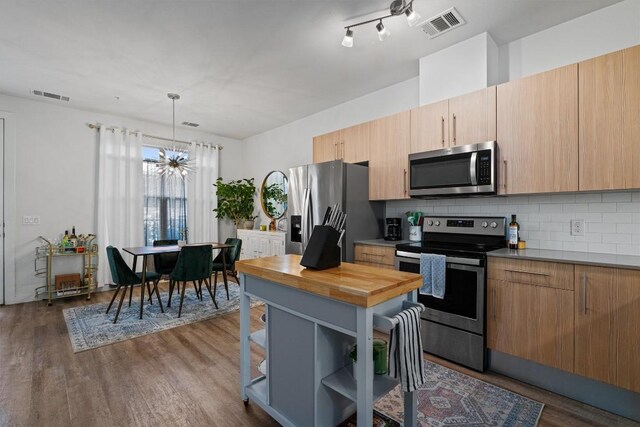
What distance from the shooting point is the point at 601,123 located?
2.10 m

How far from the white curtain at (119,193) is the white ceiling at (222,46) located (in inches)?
29.1

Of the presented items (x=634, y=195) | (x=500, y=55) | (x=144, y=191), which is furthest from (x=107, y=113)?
(x=634, y=195)

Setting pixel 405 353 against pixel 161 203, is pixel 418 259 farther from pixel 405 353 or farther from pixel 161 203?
pixel 161 203

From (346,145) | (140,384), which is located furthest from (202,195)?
(140,384)

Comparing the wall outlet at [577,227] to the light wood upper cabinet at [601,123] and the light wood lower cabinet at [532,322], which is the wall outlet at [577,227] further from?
the light wood lower cabinet at [532,322]

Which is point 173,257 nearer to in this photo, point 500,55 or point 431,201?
point 431,201

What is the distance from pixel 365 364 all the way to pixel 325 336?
31 centimetres

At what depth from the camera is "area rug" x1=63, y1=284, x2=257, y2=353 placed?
10.1ft

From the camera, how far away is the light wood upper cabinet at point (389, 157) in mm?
3256

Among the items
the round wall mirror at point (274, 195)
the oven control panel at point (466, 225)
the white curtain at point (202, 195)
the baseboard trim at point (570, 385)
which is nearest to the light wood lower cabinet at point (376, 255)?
the oven control panel at point (466, 225)

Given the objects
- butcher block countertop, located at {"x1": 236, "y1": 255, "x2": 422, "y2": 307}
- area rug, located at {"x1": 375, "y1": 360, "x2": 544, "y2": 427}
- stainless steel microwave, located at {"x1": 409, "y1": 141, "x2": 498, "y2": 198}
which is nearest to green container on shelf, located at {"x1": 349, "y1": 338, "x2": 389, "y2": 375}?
butcher block countertop, located at {"x1": 236, "y1": 255, "x2": 422, "y2": 307}

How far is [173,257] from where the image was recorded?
4633 mm

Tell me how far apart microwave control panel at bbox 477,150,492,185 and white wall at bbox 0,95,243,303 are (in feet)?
17.7

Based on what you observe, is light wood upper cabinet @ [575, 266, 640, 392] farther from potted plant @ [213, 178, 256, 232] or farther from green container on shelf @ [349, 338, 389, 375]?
potted plant @ [213, 178, 256, 232]
